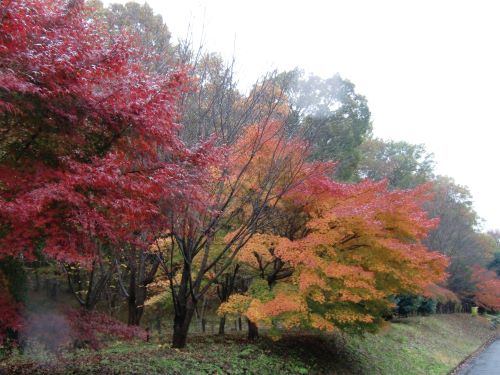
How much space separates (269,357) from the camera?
1299cm

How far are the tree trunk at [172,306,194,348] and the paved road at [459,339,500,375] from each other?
610 inches

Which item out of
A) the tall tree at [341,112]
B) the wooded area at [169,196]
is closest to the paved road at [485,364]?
the wooded area at [169,196]

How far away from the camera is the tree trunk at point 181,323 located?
11.1 metres

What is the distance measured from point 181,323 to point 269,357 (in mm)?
3367

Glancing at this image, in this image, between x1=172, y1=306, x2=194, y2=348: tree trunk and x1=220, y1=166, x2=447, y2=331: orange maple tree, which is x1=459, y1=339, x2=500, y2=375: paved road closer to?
x1=220, y1=166, x2=447, y2=331: orange maple tree

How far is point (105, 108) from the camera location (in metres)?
5.68

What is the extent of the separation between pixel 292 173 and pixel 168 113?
5.95m

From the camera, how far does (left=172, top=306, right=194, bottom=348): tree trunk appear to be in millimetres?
11125

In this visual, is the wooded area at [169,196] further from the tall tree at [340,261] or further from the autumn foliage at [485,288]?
the autumn foliage at [485,288]

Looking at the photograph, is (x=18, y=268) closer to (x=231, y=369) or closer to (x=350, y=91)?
(x=231, y=369)

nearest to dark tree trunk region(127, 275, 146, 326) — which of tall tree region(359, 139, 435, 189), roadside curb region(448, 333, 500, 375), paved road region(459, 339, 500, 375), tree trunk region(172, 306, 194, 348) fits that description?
tree trunk region(172, 306, 194, 348)

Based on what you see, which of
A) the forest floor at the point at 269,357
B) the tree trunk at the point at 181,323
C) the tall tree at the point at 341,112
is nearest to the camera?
the forest floor at the point at 269,357

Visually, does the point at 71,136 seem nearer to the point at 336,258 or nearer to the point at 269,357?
the point at 336,258

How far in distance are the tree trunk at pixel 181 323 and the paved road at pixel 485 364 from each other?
1551cm
